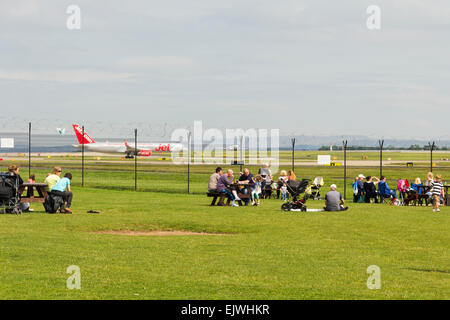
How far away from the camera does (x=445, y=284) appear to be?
1052 cm

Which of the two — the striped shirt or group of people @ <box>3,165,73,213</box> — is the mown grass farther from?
the striped shirt

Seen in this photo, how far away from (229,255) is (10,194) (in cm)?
982

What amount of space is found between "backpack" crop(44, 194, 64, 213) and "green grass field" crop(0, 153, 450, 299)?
59 centimetres

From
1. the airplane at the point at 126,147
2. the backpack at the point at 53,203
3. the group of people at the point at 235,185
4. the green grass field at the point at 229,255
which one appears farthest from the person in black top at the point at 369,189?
the airplane at the point at 126,147

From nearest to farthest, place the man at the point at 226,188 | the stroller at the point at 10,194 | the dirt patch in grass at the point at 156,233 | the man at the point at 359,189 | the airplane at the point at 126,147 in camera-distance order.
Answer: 1. the dirt patch in grass at the point at 156,233
2. the stroller at the point at 10,194
3. the man at the point at 226,188
4. the man at the point at 359,189
5. the airplane at the point at 126,147

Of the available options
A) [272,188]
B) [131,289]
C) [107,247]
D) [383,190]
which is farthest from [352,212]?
[131,289]

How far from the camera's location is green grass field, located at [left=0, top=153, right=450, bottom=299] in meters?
9.80

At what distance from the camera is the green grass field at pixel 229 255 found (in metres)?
9.80

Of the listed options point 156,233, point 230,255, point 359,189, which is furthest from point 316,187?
point 230,255

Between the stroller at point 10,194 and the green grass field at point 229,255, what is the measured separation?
1.56 ft

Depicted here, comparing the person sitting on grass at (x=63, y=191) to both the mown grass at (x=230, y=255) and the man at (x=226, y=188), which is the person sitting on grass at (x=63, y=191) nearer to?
the mown grass at (x=230, y=255)

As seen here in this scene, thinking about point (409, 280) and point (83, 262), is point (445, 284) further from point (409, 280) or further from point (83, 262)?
point (83, 262)
